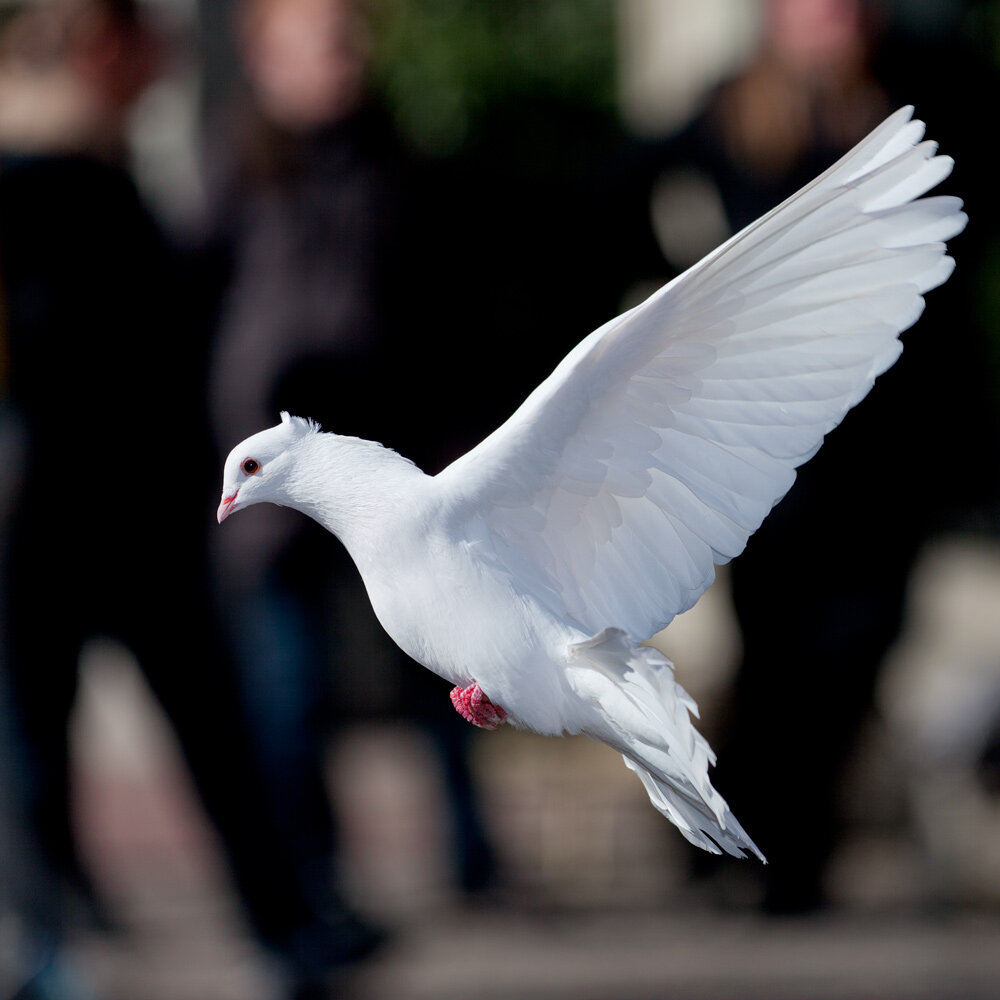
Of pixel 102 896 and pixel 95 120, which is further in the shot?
pixel 102 896

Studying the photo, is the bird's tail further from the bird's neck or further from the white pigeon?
the bird's neck

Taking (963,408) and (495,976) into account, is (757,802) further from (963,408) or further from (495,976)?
(963,408)

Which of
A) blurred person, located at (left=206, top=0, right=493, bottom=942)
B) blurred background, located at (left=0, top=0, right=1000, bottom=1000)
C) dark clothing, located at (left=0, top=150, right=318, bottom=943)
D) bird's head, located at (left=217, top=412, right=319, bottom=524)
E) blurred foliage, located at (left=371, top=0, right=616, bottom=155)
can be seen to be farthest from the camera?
blurred foliage, located at (left=371, top=0, right=616, bottom=155)

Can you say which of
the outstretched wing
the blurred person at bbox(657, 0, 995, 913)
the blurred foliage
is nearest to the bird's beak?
the outstretched wing

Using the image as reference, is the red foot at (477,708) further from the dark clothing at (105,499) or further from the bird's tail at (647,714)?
the dark clothing at (105,499)

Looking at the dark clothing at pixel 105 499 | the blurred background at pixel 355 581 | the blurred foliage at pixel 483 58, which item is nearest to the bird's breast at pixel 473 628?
the blurred background at pixel 355 581

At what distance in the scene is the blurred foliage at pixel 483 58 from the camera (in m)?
6.67

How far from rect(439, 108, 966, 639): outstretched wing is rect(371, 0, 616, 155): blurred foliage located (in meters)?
5.44

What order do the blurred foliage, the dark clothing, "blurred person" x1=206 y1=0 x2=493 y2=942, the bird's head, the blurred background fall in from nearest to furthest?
the bird's head → "blurred person" x1=206 y1=0 x2=493 y2=942 → the blurred background → the dark clothing → the blurred foliage

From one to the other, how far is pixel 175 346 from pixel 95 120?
0.29m

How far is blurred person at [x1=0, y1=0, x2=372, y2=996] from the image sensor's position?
5.07 ft

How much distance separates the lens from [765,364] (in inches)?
36.3

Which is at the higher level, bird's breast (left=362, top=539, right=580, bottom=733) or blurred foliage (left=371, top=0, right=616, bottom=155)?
blurred foliage (left=371, top=0, right=616, bottom=155)

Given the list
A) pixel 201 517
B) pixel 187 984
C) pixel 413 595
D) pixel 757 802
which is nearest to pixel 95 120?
pixel 201 517
